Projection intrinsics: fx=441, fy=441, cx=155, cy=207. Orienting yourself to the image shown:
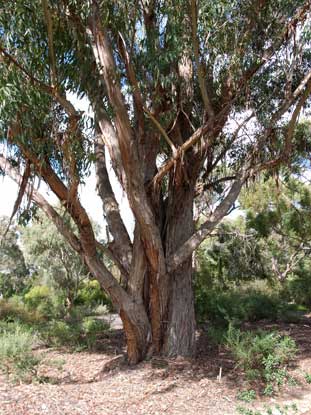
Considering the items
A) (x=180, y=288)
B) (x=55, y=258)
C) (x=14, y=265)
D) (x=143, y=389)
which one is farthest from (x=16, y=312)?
(x=14, y=265)

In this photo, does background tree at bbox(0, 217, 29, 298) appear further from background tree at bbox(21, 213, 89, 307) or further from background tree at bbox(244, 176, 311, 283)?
background tree at bbox(244, 176, 311, 283)

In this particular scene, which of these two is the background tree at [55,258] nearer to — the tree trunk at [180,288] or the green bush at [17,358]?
the tree trunk at [180,288]

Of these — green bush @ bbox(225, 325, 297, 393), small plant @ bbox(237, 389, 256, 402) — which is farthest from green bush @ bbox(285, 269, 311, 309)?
small plant @ bbox(237, 389, 256, 402)

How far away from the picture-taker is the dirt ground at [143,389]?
4.64m

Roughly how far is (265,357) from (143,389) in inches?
64.7

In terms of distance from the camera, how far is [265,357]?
18.8 feet

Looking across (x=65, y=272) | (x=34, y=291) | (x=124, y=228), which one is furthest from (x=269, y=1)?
(x=34, y=291)

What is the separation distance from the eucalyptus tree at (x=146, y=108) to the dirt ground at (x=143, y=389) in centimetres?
51

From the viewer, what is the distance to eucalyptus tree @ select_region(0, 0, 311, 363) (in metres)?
5.34

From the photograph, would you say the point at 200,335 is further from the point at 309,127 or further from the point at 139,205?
the point at 309,127

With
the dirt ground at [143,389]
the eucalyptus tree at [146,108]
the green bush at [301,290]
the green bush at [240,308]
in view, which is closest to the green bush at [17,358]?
the dirt ground at [143,389]

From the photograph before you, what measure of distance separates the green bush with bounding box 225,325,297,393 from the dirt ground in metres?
0.19

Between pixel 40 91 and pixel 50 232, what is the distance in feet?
39.7

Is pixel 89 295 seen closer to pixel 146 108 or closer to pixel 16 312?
pixel 16 312
